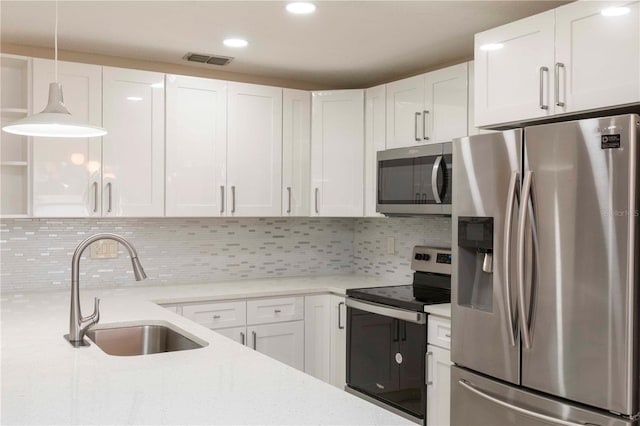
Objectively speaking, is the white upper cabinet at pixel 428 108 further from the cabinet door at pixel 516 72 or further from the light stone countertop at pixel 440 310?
the light stone countertop at pixel 440 310

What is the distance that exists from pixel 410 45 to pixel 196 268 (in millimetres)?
1972

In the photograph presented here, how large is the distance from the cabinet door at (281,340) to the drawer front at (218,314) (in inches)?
4.3

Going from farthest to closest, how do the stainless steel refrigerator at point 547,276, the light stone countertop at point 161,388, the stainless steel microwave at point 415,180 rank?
the stainless steel microwave at point 415,180 → the stainless steel refrigerator at point 547,276 → the light stone countertop at point 161,388

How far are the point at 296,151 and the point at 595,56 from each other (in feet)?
6.90

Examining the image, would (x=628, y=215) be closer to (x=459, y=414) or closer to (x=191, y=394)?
(x=459, y=414)

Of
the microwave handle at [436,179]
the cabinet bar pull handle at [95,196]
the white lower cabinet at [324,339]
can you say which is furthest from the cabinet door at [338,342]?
the cabinet bar pull handle at [95,196]

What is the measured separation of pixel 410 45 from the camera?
338cm

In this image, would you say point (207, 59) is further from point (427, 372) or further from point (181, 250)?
point (427, 372)

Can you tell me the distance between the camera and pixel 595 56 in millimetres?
2314

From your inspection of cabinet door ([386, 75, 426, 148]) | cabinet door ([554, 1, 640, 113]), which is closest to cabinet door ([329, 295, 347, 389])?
cabinet door ([386, 75, 426, 148])

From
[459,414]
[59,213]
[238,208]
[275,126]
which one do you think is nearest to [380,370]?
[459,414]

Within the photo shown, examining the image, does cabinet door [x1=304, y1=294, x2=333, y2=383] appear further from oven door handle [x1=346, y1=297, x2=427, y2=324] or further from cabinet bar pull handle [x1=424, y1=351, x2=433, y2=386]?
cabinet bar pull handle [x1=424, y1=351, x2=433, y2=386]

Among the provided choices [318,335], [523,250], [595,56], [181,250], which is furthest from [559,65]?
[181,250]

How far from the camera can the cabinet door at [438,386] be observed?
2.88 metres
